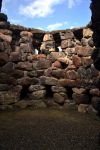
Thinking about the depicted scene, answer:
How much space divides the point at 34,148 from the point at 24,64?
4857mm

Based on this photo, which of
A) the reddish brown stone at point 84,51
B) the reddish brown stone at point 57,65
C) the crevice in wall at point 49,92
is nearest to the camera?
the reddish brown stone at point 84,51

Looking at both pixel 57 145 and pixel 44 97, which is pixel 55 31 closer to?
pixel 44 97

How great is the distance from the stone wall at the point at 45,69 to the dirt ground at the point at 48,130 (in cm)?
73

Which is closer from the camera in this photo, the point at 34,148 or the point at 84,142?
the point at 34,148

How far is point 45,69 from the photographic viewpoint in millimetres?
9836

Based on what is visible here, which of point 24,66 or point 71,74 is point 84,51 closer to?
point 71,74

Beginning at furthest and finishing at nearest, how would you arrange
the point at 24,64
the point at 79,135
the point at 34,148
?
the point at 24,64 → the point at 79,135 → the point at 34,148

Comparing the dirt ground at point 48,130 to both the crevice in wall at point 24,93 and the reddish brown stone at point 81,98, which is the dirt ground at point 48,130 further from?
the crevice in wall at point 24,93

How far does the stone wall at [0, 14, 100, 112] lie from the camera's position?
29.7ft

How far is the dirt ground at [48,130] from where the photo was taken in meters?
5.41

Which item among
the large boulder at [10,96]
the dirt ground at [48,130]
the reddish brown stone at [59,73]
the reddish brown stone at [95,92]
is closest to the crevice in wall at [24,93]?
the large boulder at [10,96]

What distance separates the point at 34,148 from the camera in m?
5.21

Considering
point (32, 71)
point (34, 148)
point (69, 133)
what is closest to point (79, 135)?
point (69, 133)

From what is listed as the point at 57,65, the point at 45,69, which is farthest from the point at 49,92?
the point at 57,65
